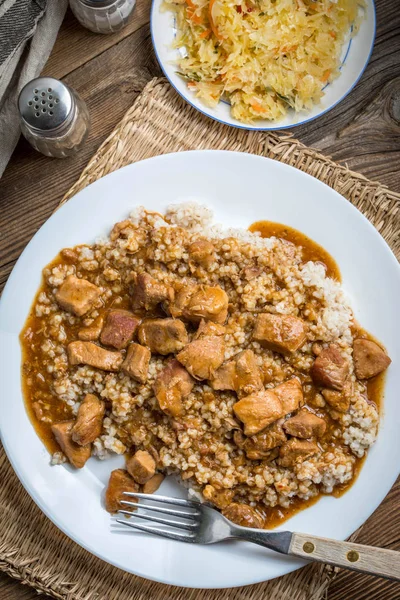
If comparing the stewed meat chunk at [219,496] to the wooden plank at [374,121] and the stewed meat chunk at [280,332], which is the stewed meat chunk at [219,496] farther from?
the wooden plank at [374,121]

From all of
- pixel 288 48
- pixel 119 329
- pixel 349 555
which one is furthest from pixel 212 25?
pixel 349 555

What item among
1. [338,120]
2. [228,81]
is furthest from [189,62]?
[338,120]

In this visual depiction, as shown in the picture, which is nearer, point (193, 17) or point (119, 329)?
point (119, 329)

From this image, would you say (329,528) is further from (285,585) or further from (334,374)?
(334,374)

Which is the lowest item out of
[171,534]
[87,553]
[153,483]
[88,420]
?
[87,553]

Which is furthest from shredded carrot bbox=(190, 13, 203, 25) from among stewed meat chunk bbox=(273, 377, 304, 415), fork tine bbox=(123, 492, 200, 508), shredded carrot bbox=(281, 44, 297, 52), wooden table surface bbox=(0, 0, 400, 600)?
fork tine bbox=(123, 492, 200, 508)

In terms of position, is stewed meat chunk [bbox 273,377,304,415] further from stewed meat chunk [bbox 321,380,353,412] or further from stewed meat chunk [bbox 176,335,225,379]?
stewed meat chunk [bbox 176,335,225,379]

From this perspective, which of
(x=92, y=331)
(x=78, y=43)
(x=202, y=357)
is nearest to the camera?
(x=202, y=357)

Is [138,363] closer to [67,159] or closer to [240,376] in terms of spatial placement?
[240,376]
